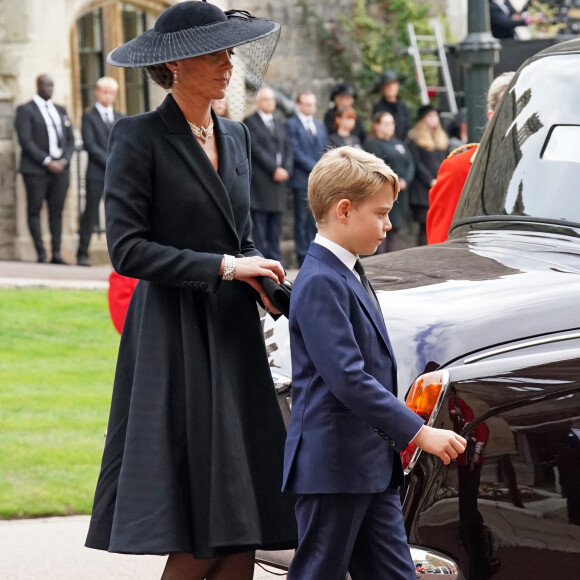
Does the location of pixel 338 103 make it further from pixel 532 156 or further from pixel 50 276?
pixel 532 156

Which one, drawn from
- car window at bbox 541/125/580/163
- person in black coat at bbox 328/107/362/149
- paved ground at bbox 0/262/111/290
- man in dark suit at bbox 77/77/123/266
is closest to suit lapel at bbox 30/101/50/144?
man in dark suit at bbox 77/77/123/266

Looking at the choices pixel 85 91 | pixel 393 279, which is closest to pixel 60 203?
pixel 85 91

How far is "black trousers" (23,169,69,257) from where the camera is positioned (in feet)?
56.9

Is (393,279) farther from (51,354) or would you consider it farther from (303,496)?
(51,354)

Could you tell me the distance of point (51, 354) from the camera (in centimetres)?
1098

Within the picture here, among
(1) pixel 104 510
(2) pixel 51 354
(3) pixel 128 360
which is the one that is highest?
(3) pixel 128 360

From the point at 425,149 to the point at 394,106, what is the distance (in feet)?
4.33

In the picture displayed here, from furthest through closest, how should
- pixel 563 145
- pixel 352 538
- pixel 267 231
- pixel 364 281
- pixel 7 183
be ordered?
1. pixel 7 183
2. pixel 267 231
3. pixel 563 145
4. pixel 364 281
5. pixel 352 538

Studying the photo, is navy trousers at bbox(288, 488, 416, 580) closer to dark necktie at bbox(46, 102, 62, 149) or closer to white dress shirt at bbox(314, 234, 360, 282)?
white dress shirt at bbox(314, 234, 360, 282)

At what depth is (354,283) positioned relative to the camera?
3.88 metres

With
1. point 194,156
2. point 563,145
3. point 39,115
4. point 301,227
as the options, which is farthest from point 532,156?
point 301,227

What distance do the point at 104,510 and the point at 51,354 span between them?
6.91 m

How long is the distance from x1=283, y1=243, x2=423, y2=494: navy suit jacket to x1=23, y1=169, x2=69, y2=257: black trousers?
13793 mm

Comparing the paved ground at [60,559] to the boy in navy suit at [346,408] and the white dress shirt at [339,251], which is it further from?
the white dress shirt at [339,251]
